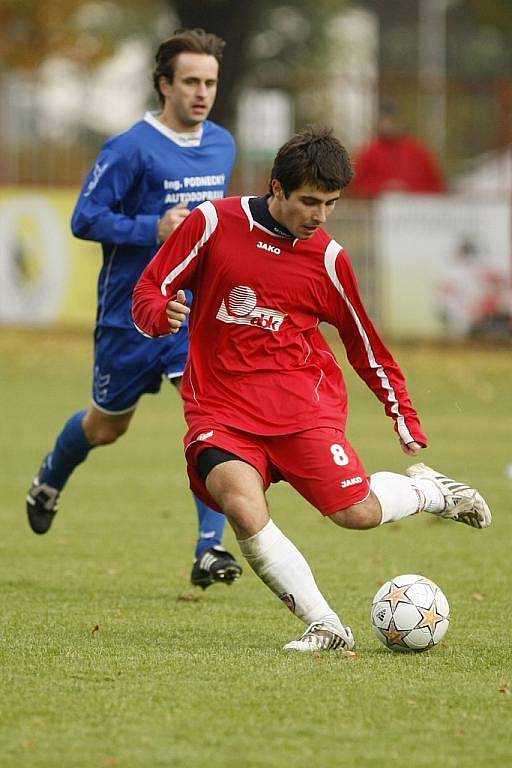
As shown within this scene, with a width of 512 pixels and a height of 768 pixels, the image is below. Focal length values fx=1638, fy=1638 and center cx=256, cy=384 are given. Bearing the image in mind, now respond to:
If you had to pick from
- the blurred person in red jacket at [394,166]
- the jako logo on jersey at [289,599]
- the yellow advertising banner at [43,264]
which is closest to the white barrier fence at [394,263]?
the yellow advertising banner at [43,264]

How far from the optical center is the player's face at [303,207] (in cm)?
563

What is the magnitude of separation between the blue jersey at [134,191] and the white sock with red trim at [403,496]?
1846 millimetres

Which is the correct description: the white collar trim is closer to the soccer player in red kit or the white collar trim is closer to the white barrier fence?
the soccer player in red kit

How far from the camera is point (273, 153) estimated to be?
20938 mm

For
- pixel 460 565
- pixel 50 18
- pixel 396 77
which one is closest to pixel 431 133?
pixel 396 77

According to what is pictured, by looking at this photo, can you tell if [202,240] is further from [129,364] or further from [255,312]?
[129,364]

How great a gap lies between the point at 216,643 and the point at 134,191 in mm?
2575

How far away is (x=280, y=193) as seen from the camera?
18.9ft

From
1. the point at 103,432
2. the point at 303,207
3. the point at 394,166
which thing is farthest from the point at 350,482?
the point at 394,166

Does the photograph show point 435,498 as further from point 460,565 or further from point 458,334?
point 458,334

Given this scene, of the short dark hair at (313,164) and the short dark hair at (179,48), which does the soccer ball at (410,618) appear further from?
the short dark hair at (179,48)

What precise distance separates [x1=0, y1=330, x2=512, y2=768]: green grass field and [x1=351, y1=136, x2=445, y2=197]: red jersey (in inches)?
302

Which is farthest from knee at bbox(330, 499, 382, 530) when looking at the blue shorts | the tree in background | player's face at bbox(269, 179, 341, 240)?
→ the tree in background

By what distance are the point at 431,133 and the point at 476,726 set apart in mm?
19708
